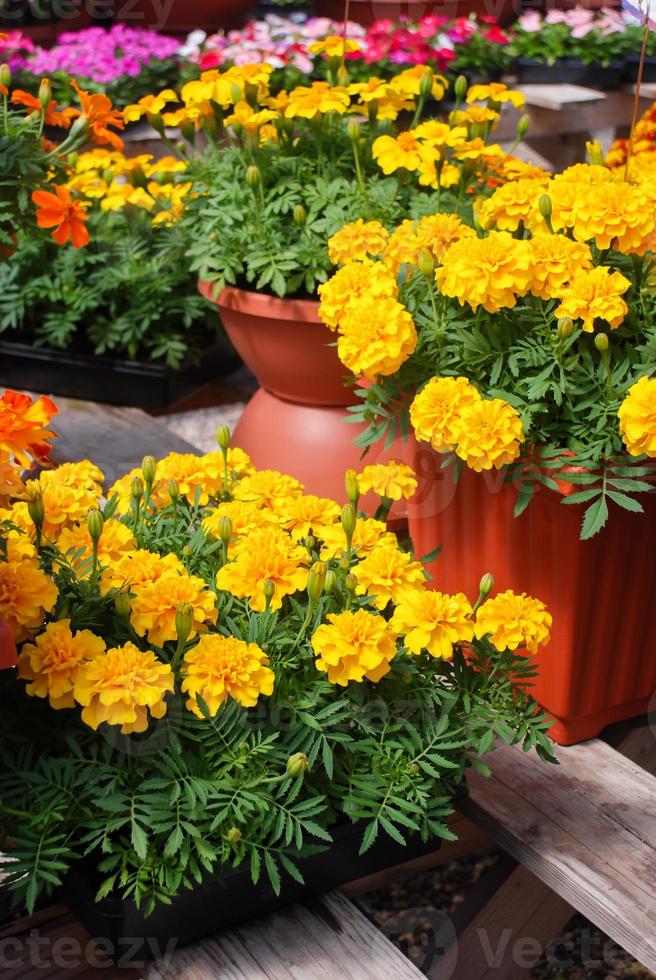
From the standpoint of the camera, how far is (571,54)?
3.83 m

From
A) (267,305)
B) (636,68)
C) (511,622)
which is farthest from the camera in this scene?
(636,68)

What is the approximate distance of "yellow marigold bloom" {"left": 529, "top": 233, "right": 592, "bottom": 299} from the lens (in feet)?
4.50

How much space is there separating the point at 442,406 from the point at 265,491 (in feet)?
0.77

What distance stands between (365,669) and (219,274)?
105 cm

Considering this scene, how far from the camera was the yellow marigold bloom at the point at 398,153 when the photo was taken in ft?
5.96

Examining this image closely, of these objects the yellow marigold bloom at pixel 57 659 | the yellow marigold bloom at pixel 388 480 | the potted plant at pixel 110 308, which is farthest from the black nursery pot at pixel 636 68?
the yellow marigold bloom at pixel 57 659

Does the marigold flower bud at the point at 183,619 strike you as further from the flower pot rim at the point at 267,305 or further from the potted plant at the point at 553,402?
the flower pot rim at the point at 267,305

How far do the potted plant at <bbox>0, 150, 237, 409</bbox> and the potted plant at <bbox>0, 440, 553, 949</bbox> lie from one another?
125cm

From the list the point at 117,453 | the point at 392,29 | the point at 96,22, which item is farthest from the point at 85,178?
the point at 96,22

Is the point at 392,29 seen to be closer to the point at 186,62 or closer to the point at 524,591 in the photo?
the point at 186,62

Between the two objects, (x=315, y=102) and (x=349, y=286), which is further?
(x=315, y=102)

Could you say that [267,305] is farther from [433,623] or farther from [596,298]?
[433,623]

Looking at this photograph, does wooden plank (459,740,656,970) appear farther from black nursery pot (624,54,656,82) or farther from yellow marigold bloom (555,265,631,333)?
black nursery pot (624,54,656,82)

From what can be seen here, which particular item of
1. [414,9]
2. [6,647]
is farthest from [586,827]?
[414,9]
